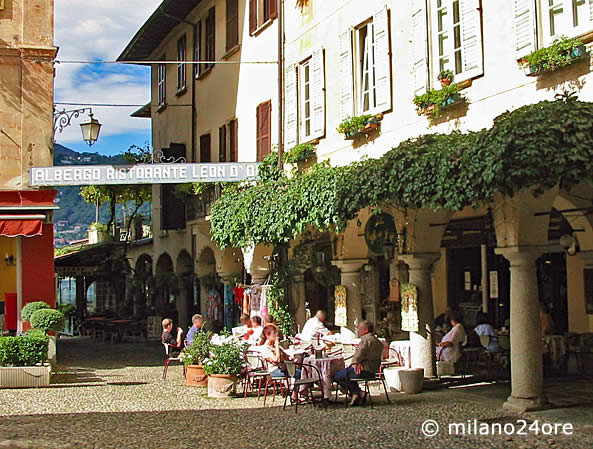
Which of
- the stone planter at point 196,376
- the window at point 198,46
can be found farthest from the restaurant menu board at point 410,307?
the window at point 198,46

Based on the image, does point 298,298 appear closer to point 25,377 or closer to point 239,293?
point 239,293

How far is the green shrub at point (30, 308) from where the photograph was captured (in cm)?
1652

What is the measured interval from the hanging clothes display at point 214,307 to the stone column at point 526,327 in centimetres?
1437

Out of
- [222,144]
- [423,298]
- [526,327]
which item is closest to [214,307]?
[222,144]

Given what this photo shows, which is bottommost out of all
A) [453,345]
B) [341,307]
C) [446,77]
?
[453,345]

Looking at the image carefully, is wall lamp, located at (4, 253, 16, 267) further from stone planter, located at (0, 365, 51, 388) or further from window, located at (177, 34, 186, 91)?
window, located at (177, 34, 186, 91)

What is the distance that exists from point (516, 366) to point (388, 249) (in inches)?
268

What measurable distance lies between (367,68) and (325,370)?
5825mm

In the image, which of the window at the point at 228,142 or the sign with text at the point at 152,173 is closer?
the sign with text at the point at 152,173

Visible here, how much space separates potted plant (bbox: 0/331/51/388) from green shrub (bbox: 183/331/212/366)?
8.03ft

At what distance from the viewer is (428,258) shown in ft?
44.9

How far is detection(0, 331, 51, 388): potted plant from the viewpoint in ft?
48.0

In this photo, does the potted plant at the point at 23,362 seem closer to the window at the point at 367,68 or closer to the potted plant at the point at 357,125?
the potted plant at the point at 357,125

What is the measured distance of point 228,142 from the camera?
2306 cm
